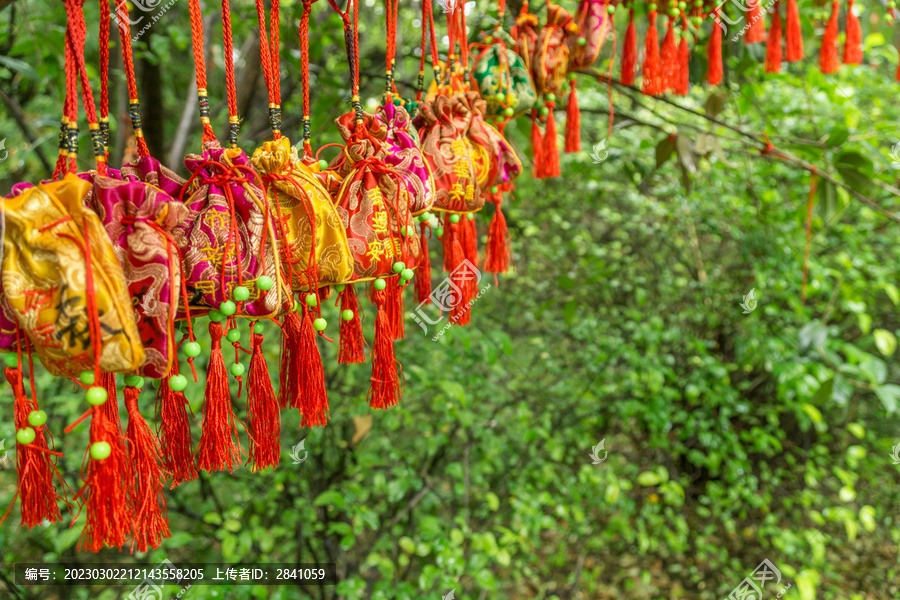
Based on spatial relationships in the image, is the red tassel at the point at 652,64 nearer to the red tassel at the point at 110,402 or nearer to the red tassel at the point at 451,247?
the red tassel at the point at 451,247

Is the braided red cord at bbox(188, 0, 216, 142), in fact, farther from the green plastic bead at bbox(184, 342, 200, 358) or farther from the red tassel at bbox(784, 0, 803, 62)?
the red tassel at bbox(784, 0, 803, 62)

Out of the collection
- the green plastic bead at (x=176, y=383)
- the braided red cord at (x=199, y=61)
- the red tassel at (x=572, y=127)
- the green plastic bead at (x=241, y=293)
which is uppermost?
the braided red cord at (x=199, y=61)

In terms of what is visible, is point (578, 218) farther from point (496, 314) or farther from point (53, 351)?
point (53, 351)

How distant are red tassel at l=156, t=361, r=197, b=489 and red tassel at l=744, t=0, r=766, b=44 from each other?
122cm

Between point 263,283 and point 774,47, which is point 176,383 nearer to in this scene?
point 263,283

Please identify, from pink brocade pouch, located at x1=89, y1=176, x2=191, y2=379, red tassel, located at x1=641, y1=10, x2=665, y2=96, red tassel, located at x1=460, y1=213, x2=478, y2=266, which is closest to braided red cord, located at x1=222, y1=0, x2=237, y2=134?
pink brocade pouch, located at x1=89, y1=176, x2=191, y2=379

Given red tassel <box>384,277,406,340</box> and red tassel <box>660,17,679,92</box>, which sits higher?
red tassel <box>660,17,679,92</box>

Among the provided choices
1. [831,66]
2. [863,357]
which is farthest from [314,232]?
[863,357]

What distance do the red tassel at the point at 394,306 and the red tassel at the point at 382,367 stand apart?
2 centimetres

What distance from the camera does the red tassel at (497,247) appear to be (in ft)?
2.87

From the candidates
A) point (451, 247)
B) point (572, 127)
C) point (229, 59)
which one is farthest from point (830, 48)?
point (229, 59)

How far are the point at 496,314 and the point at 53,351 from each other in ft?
6.08

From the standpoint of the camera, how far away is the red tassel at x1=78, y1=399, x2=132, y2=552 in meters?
0.38
